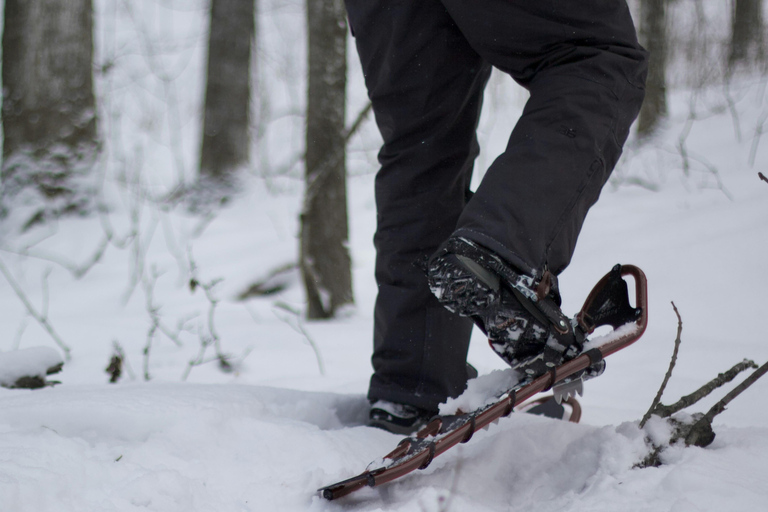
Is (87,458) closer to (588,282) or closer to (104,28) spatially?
(588,282)

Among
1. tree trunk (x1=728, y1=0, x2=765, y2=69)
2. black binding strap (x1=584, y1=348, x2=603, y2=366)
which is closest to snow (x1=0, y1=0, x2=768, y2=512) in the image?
black binding strap (x1=584, y1=348, x2=603, y2=366)

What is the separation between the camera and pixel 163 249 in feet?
12.7

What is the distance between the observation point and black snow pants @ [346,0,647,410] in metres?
0.96

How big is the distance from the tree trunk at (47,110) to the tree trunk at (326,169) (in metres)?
1.59

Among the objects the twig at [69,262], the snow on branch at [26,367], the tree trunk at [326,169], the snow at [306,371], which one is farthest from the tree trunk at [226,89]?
the snow on branch at [26,367]

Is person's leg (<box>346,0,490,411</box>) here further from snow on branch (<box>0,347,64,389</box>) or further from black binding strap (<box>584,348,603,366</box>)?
snow on branch (<box>0,347,64,389</box>)

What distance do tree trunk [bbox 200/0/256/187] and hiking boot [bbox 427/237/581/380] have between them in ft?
18.0

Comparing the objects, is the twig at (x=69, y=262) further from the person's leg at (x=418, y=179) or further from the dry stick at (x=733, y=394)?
the dry stick at (x=733, y=394)

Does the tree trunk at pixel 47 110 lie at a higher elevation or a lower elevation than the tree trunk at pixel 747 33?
A: lower

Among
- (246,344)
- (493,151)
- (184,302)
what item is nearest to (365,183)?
(493,151)

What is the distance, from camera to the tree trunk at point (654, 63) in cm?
586

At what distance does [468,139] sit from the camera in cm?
134

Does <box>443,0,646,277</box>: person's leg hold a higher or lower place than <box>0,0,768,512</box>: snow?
higher

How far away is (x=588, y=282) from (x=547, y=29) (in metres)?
2.07
